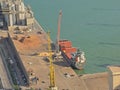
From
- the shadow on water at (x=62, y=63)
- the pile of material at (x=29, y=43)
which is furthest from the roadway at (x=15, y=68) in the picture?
the shadow on water at (x=62, y=63)

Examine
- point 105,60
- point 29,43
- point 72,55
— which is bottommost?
point 105,60

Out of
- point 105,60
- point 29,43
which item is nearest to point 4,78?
point 29,43

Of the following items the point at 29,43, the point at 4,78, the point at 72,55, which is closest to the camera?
the point at 4,78

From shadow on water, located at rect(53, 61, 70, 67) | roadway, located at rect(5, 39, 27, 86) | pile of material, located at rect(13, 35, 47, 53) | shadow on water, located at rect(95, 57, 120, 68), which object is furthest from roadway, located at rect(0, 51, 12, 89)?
shadow on water, located at rect(95, 57, 120, 68)

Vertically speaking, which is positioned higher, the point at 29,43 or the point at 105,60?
the point at 29,43

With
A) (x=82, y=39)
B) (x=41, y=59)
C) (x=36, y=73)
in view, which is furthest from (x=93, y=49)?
(x=36, y=73)

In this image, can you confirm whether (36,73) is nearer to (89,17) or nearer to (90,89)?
(90,89)

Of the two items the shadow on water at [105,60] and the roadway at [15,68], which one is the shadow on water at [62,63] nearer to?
the roadway at [15,68]

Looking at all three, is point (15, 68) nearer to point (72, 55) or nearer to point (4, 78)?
point (4, 78)
